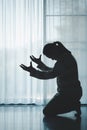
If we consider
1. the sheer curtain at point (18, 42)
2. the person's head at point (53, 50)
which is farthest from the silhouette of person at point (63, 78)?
the sheer curtain at point (18, 42)

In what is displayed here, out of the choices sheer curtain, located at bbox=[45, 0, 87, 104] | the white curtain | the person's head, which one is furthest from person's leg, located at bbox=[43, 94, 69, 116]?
sheer curtain, located at bbox=[45, 0, 87, 104]

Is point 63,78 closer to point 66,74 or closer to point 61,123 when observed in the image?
point 66,74

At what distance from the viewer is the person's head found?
3.69 m

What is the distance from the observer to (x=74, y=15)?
186 inches

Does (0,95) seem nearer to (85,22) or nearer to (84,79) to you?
(84,79)

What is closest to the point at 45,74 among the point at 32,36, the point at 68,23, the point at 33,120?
the point at 33,120

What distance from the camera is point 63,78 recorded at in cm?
384

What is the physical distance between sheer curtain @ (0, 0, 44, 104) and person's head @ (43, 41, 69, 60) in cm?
94

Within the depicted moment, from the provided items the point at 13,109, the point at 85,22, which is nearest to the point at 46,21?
the point at 85,22

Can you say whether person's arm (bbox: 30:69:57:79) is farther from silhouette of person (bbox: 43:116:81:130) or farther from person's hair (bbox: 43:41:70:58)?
silhouette of person (bbox: 43:116:81:130)

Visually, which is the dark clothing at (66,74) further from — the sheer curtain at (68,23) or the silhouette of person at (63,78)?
the sheer curtain at (68,23)

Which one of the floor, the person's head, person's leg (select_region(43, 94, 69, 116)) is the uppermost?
the person's head

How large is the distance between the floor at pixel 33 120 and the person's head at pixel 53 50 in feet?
2.48

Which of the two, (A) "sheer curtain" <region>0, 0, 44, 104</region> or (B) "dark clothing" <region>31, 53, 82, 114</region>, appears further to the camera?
(A) "sheer curtain" <region>0, 0, 44, 104</region>
